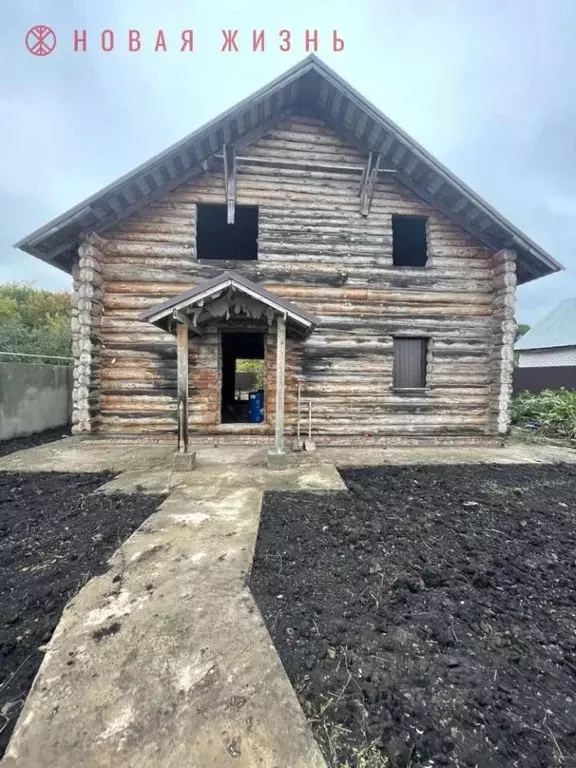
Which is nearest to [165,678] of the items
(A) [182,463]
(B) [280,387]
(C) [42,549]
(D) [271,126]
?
(C) [42,549]

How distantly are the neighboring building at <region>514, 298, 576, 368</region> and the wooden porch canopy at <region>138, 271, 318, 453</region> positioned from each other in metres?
24.4

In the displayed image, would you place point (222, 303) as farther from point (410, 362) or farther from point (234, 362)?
point (234, 362)

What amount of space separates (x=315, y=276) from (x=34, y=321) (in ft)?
79.5

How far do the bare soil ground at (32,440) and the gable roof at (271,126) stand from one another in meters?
4.38

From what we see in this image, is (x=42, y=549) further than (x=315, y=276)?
No

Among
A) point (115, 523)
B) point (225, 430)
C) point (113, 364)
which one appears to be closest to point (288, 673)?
point (115, 523)

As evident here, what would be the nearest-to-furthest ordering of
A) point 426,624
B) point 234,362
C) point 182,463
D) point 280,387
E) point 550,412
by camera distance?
point 426,624 → point 182,463 → point 280,387 → point 550,412 → point 234,362

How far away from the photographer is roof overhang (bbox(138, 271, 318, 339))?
20.0 ft

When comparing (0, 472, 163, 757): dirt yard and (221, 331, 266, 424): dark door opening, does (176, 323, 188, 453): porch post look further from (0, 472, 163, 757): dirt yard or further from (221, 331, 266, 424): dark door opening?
(221, 331, 266, 424): dark door opening

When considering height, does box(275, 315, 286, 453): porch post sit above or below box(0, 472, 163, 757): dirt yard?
above

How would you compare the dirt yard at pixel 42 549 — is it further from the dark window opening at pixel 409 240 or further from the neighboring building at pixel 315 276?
the dark window opening at pixel 409 240

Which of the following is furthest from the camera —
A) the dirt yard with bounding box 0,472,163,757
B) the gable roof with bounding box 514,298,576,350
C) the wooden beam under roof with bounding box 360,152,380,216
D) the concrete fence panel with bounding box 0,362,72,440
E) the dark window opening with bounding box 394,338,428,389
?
the gable roof with bounding box 514,298,576,350

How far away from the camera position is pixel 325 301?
30.0 feet

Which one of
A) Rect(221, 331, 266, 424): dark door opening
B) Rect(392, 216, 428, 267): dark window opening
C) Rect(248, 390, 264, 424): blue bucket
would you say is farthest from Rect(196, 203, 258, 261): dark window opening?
Rect(248, 390, 264, 424): blue bucket
